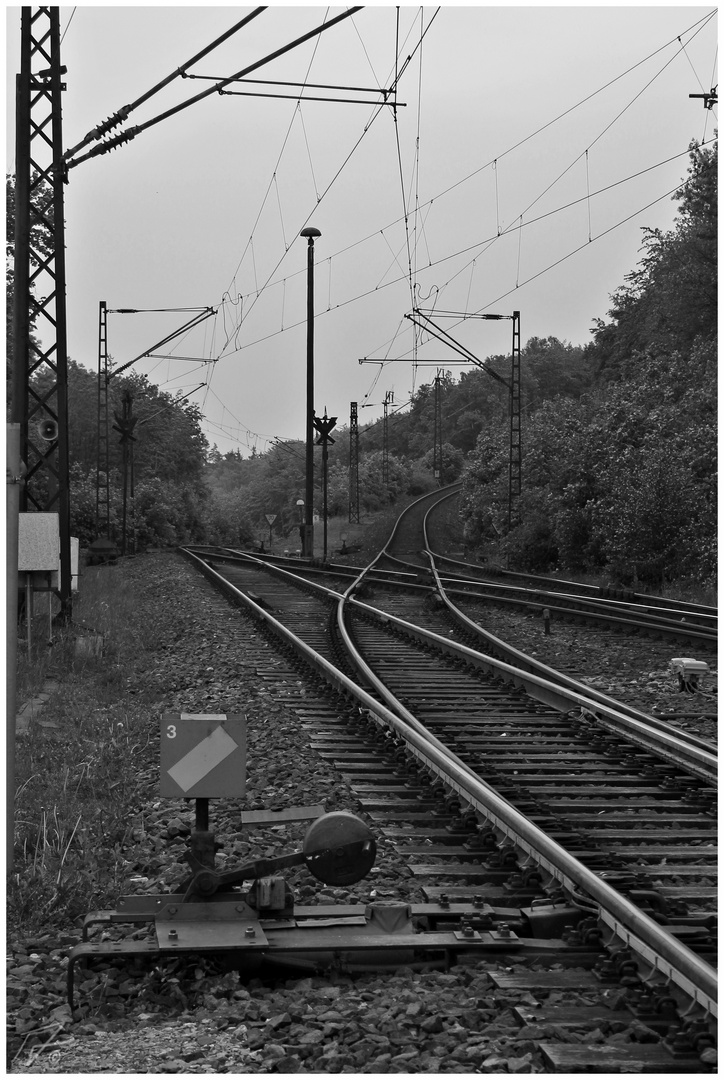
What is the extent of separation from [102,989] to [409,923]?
1195 millimetres

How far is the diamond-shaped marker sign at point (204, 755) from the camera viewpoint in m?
4.60

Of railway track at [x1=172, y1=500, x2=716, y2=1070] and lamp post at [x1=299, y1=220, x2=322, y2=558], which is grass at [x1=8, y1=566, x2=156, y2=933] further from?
lamp post at [x1=299, y1=220, x2=322, y2=558]

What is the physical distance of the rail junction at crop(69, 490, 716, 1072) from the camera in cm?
401

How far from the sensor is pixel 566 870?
482 cm

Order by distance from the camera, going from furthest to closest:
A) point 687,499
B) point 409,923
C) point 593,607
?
point 687,499, point 593,607, point 409,923

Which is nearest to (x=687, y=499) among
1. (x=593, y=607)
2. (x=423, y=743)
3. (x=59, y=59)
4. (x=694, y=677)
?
(x=593, y=607)

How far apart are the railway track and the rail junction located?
0.04ft

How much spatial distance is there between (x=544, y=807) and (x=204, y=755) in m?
2.19


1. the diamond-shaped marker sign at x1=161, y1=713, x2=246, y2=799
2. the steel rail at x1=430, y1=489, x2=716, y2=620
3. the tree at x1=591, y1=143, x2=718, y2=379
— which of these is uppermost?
the tree at x1=591, y1=143, x2=718, y2=379

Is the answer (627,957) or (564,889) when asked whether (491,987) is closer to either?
(627,957)

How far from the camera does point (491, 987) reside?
3947 mm

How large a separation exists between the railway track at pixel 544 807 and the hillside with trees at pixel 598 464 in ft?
39.2

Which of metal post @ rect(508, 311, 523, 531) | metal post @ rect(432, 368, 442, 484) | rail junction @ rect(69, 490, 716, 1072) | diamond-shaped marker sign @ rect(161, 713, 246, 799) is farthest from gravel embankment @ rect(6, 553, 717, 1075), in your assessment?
metal post @ rect(432, 368, 442, 484)

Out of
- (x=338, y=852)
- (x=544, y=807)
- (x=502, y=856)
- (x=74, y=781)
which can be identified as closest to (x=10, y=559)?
(x=338, y=852)
